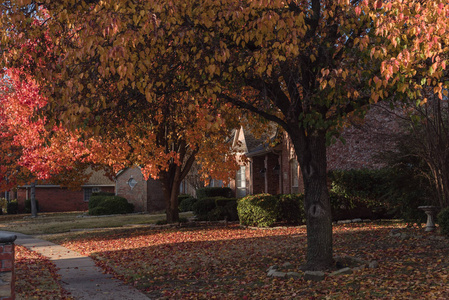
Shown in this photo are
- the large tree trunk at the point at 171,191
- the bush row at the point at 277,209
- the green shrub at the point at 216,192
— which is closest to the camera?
the bush row at the point at 277,209

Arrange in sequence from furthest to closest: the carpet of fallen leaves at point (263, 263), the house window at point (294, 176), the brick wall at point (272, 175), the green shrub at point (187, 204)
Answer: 1. the green shrub at point (187, 204)
2. the brick wall at point (272, 175)
3. the house window at point (294, 176)
4. the carpet of fallen leaves at point (263, 263)

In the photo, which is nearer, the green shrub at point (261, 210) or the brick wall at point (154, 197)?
the green shrub at point (261, 210)

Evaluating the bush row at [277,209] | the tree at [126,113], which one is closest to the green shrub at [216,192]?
the tree at [126,113]

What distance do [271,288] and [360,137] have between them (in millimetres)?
12752

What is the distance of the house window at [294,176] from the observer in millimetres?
22484

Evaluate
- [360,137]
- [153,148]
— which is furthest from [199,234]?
[360,137]

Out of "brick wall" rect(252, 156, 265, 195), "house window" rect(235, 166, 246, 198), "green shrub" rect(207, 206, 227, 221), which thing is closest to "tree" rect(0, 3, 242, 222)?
"green shrub" rect(207, 206, 227, 221)

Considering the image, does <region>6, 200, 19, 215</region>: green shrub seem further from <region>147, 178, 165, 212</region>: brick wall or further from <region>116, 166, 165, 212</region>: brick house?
<region>147, 178, 165, 212</region>: brick wall

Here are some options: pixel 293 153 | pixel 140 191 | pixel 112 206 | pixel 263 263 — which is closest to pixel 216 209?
pixel 293 153

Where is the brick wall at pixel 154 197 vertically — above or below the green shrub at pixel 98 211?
above

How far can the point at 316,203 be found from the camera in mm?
9016

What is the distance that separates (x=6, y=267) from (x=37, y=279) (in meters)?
3.90

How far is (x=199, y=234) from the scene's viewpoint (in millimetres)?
18562

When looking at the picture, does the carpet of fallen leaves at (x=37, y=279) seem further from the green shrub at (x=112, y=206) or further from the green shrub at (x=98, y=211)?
the green shrub at (x=112, y=206)
